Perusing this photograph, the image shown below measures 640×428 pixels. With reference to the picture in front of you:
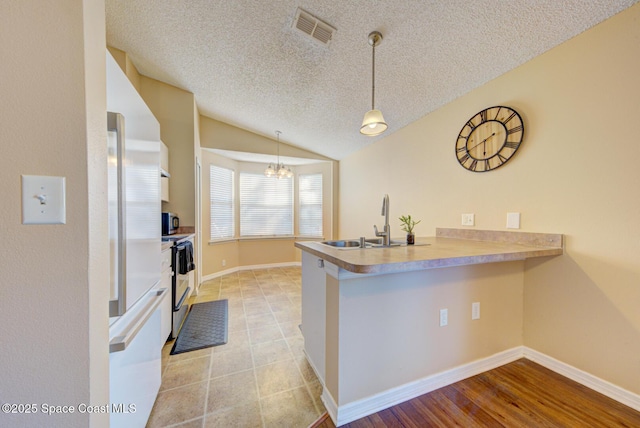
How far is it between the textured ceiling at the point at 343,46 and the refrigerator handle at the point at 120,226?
161 cm

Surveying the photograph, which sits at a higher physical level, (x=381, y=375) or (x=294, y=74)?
(x=294, y=74)

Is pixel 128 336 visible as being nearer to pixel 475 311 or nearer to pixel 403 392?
pixel 403 392

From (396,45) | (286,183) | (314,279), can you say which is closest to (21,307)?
(314,279)

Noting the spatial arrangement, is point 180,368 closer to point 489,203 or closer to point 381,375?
point 381,375

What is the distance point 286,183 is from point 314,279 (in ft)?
13.0

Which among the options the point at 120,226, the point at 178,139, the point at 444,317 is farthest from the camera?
the point at 178,139

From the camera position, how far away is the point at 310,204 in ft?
17.9

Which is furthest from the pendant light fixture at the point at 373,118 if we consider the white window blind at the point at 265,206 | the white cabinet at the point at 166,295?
the white window blind at the point at 265,206

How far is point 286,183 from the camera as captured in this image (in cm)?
545

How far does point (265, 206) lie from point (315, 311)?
3.87 metres

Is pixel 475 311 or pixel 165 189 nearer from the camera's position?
pixel 475 311

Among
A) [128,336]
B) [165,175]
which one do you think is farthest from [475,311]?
[165,175]

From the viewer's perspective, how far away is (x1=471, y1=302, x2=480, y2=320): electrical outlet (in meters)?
1.73

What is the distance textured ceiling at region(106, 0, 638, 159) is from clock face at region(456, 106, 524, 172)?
35 centimetres
